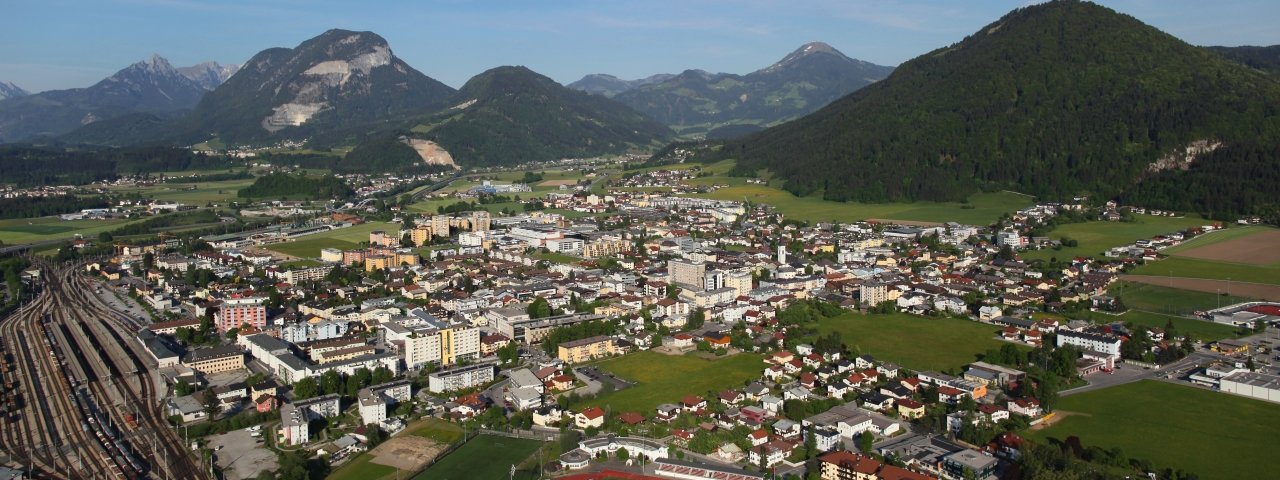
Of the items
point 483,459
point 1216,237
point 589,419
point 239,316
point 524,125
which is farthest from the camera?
point 524,125

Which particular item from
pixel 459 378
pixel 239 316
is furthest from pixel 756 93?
pixel 459 378

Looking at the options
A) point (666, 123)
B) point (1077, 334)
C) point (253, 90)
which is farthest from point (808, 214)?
point (666, 123)

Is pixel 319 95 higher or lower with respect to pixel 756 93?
lower

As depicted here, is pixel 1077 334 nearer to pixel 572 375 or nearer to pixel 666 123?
pixel 572 375

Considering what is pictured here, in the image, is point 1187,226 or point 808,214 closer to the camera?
point 1187,226

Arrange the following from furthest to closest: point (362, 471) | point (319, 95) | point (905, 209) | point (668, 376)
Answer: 1. point (319, 95)
2. point (905, 209)
3. point (668, 376)
4. point (362, 471)

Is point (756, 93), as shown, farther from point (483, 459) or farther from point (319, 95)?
point (483, 459)
